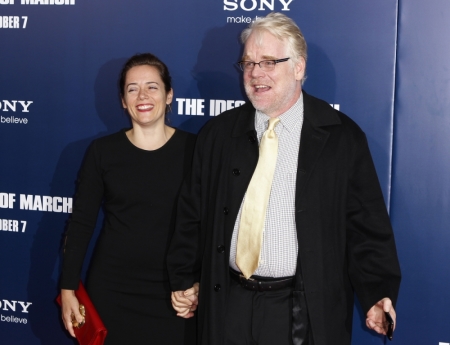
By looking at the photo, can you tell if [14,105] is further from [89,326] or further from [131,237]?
[89,326]

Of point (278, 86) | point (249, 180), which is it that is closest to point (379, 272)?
point (249, 180)

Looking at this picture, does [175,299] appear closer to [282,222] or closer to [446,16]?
[282,222]

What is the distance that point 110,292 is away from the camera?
108 inches

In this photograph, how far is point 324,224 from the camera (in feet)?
7.27

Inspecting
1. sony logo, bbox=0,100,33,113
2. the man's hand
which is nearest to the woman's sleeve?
sony logo, bbox=0,100,33,113

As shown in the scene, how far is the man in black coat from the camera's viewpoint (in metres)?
2.16

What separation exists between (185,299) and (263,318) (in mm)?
435

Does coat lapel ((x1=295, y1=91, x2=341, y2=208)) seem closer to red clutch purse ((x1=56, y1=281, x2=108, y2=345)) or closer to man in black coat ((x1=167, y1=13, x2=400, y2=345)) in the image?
man in black coat ((x1=167, y1=13, x2=400, y2=345))

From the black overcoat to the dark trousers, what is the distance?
81 mm

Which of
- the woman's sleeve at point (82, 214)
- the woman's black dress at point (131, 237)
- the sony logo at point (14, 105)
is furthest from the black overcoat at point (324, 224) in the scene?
the sony logo at point (14, 105)

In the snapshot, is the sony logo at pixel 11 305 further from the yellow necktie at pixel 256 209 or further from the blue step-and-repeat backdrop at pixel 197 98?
→ the yellow necktie at pixel 256 209

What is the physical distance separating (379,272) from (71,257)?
144cm

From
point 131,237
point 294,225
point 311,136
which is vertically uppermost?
point 311,136

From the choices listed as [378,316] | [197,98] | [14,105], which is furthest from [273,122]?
[14,105]
